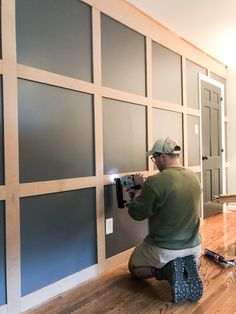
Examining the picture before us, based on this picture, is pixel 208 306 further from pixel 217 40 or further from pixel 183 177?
pixel 217 40

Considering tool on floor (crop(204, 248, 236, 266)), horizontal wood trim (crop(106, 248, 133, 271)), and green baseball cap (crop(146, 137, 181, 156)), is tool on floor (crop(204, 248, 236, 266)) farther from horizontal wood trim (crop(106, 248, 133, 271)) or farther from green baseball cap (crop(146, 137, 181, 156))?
green baseball cap (crop(146, 137, 181, 156))

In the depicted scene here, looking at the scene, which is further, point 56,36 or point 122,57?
point 122,57

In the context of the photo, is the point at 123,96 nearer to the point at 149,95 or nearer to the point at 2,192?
the point at 149,95

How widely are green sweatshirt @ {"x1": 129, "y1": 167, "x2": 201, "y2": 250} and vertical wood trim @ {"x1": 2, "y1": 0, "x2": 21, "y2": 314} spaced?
81 cm

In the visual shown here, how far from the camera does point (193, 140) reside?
4.02m

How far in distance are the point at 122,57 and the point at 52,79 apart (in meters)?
0.94

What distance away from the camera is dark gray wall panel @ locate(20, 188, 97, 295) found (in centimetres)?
194

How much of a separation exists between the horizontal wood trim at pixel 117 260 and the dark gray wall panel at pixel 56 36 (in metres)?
1.57

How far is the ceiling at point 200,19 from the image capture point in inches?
112

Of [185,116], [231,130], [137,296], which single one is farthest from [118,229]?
[231,130]

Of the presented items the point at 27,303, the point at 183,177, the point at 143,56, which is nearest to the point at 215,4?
the point at 143,56

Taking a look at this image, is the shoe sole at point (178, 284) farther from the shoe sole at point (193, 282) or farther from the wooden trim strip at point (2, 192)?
the wooden trim strip at point (2, 192)

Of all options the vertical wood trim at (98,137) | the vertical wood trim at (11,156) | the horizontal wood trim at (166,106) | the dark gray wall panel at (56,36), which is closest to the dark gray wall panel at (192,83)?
the horizontal wood trim at (166,106)

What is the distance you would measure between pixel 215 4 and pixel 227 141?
2.73m
